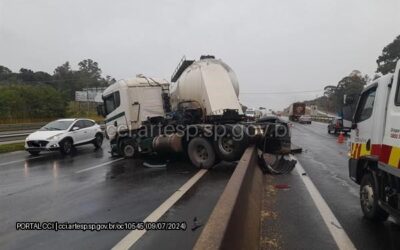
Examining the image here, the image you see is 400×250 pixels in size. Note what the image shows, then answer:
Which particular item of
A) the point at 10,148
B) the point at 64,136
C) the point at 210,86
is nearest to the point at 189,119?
the point at 210,86

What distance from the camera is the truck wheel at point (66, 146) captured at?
17609 mm

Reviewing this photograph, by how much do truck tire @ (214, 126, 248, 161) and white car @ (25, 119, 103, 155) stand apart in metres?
8.64

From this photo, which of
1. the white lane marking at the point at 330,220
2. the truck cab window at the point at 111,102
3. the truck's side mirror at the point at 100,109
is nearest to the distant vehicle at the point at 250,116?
the truck cab window at the point at 111,102

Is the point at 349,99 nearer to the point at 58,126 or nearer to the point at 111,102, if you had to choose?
the point at 111,102

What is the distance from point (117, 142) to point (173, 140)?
379 cm

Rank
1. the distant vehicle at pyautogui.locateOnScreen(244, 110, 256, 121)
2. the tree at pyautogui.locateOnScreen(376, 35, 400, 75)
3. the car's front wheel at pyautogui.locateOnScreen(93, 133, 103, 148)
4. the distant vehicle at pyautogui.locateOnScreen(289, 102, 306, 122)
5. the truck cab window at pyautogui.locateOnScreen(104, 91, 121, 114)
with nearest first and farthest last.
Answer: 1. the truck cab window at pyautogui.locateOnScreen(104, 91, 121, 114)
2. the distant vehicle at pyautogui.locateOnScreen(244, 110, 256, 121)
3. the car's front wheel at pyautogui.locateOnScreen(93, 133, 103, 148)
4. the tree at pyautogui.locateOnScreen(376, 35, 400, 75)
5. the distant vehicle at pyautogui.locateOnScreen(289, 102, 306, 122)

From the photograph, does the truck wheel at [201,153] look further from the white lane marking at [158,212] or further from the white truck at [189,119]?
the white lane marking at [158,212]

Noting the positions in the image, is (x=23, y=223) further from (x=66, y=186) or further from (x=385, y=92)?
(x=385, y=92)

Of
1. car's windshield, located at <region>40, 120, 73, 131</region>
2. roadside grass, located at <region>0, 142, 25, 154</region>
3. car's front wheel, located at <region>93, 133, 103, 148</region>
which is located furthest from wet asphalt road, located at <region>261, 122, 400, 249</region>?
roadside grass, located at <region>0, 142, 25, 154</region>

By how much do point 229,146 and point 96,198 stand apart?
15.7 ft

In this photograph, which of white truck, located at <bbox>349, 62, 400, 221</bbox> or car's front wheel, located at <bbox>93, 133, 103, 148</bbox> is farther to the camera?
car's front wheel, located at <bbox>93, 133, 103, 148</bbox>

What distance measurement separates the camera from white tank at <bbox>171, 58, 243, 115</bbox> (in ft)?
44.4

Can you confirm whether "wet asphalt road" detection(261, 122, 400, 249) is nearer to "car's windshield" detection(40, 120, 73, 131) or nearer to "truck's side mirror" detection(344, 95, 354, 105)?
"truck's side mirror" detection(344, 95, 354, 105)

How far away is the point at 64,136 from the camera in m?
17.9
